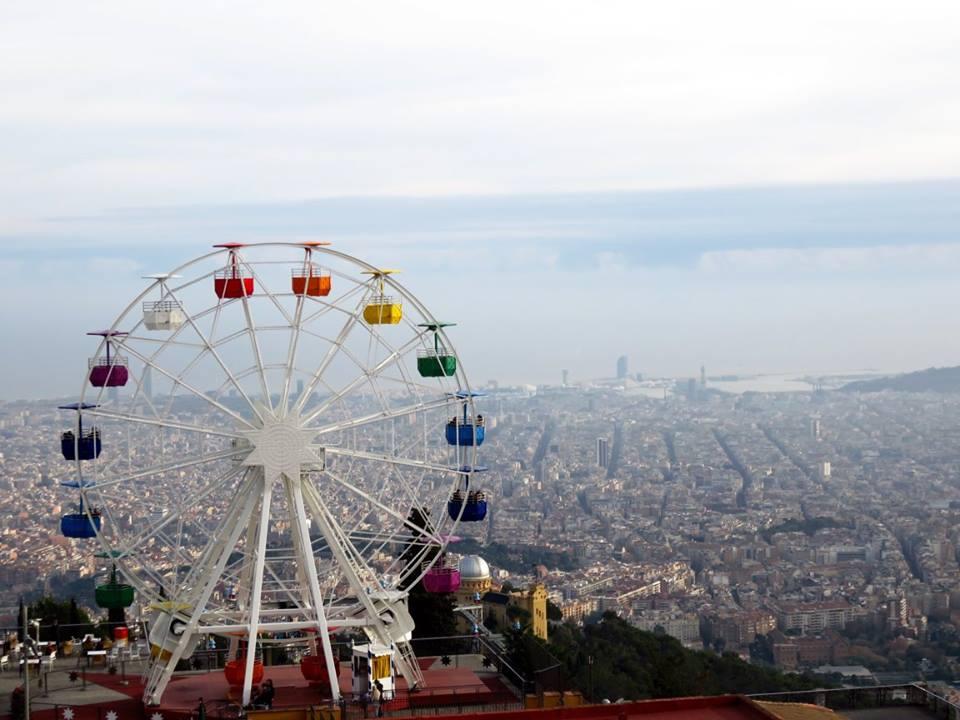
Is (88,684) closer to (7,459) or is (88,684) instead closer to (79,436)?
(79,436)

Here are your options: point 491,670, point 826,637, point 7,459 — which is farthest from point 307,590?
point 7,459

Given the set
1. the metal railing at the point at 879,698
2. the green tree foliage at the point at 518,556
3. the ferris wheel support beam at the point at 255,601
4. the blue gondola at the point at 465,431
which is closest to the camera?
the metal railing at the point at 879,698

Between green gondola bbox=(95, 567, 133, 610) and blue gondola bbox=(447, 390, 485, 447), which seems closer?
green gondola bbox=(95, 567, 133, 610)

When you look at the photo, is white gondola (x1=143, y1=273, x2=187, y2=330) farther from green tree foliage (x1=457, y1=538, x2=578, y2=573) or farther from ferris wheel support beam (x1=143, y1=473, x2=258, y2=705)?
green tree foliage (x1=457, y1=538, x2=578, y2=573)

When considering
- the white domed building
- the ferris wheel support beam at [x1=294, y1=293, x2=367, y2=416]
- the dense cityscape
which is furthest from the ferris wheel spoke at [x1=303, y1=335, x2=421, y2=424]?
the dense cityscape

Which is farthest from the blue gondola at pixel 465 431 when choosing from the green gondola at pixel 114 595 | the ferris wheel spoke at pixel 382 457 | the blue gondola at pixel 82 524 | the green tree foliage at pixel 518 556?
the green tree foliage at pixel 518 556

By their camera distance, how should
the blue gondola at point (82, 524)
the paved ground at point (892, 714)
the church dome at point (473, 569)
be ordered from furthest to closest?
the church dome at point (473, 569) → the blue gondola at point (82, 524) → the paved ground at point (892, 714)

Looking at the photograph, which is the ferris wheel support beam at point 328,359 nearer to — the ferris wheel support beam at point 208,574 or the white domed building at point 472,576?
the ferris wheel support beam at point 208,574
